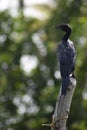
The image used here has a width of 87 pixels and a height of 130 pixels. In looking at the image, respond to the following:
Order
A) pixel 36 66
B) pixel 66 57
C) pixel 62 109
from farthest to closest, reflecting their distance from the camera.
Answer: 1. pixel 36 66
2. pixel 66 57
3. pixel 62 109

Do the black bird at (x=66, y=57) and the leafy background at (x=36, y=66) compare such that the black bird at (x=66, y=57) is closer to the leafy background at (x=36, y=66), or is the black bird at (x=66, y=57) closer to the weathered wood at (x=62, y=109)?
the weathered wood at (x=62, y=109)

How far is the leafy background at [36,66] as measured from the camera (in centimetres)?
2197

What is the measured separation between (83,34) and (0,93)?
290 centimetres

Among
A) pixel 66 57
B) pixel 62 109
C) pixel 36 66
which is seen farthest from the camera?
pixel 36 66

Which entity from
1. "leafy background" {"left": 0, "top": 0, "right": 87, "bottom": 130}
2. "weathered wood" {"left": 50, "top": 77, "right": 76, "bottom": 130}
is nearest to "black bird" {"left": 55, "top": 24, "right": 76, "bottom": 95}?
"weathered wood" {"left": 50, "top": 77, "right": 76, "bottom": 130}

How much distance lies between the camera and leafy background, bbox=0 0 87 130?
22.0 meters

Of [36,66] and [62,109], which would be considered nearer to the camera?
[62,109]

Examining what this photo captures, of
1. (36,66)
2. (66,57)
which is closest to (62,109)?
(66,57)

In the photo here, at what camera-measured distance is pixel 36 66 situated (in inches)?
938

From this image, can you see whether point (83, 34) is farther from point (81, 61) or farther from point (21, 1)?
point (21, 1)

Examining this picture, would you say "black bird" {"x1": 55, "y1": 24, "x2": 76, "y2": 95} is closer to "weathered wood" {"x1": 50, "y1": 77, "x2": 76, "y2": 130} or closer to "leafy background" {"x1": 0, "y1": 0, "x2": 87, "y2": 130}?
"weathered wood" {"x1": 50, "y1": 77, "x2": 76, "y2": 130}

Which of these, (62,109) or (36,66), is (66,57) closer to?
(62,109)

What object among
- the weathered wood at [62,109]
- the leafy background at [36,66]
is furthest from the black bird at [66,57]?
the leafy background at [36,66]

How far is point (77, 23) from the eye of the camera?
2284 cm
